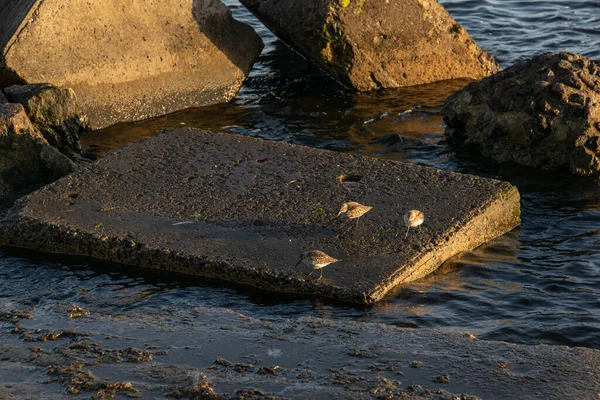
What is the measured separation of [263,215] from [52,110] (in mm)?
3442

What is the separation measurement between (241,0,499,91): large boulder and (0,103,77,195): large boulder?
3928mm

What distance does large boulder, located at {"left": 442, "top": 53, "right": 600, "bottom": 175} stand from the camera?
30.3ft

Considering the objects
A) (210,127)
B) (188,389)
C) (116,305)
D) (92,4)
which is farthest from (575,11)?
(188,389)

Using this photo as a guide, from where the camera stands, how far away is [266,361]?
17.8 ft

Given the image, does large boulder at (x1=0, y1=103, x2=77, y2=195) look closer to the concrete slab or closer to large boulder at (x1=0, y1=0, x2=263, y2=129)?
the concrete slab

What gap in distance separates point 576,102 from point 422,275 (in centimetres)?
345

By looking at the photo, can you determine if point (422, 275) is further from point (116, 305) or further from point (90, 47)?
point (90, 47)

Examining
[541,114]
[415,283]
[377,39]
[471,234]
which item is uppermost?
[377,39]

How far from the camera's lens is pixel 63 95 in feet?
31.8

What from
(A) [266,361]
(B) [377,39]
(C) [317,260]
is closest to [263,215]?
(C) [317,260]

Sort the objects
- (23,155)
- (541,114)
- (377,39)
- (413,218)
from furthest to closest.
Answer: (377,39)
(541,114)
(23,155)
(413,218)

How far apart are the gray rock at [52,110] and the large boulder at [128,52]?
0.55m

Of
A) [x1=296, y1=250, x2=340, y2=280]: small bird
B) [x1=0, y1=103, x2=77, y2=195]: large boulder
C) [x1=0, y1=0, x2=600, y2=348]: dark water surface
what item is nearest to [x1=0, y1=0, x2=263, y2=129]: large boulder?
[x1=0, y1=0, x2=600, y2=348]: dark water surface

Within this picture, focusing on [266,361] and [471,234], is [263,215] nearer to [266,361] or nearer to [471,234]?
[471,234]
